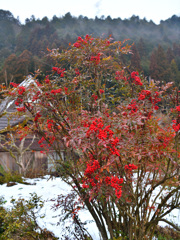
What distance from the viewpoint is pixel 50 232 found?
4031 mm

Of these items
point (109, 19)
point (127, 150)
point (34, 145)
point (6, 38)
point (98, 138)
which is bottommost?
point (34, 145)

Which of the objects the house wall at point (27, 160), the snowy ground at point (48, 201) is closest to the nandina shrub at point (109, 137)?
the snowy ground at point (48, 201)

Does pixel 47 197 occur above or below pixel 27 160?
above

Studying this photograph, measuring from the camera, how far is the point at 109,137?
214cm

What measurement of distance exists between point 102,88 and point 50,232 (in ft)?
9.17

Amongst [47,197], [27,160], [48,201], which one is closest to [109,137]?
[48,201]

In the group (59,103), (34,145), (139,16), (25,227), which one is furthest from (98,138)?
(139,16)

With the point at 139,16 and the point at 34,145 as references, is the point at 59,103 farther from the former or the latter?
the point at 139,16

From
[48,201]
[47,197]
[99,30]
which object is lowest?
[47,197]

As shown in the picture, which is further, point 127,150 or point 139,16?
point 139,16

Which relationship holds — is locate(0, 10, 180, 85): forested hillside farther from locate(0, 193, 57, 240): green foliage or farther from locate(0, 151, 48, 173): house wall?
locate(0, 193, 57, 240): green foliage

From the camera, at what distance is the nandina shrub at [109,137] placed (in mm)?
2252

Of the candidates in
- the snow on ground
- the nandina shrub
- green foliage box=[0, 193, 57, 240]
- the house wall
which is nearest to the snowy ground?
the snow on ground

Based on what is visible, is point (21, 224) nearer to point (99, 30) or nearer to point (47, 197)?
point (47, 197)
